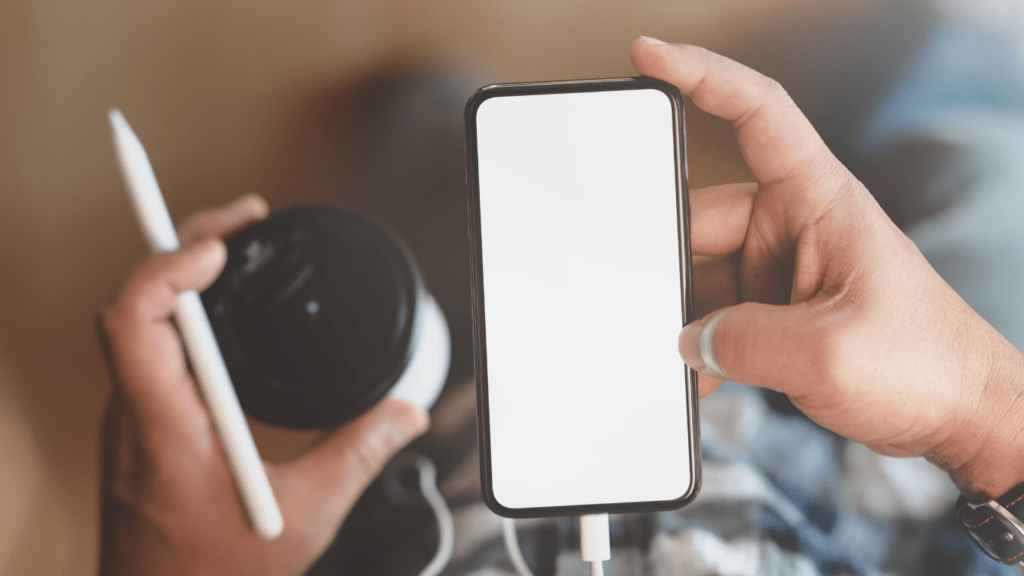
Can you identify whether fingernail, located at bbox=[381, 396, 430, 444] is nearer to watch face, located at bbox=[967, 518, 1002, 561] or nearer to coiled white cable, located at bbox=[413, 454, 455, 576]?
coiled white cable, located at bbox=[413, 454, 455, 576]

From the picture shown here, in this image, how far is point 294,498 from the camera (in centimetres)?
32

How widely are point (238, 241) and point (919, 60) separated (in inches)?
16.8

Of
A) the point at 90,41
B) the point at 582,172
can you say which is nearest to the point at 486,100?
the point at 582,172

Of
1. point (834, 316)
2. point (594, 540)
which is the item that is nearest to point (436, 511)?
point (594, 540)

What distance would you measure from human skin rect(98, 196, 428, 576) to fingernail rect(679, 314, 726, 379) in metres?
0.16

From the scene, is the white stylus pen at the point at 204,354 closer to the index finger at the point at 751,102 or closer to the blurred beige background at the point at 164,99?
the blurred beige background at the point at 164,99

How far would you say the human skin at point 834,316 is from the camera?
8.9 inches

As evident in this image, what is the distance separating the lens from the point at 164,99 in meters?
0.35

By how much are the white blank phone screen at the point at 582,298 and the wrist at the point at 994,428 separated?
14 centimetres

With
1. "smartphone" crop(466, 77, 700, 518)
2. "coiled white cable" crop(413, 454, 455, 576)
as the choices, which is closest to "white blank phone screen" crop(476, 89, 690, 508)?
"smartphone" crop(466, 77, 700, 518)

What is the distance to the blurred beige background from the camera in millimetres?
348

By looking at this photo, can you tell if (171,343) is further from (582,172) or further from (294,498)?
(582,172)

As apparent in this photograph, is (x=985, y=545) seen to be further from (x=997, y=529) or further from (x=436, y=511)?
(x=436, y=511)

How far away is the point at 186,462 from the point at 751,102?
0.35 m
